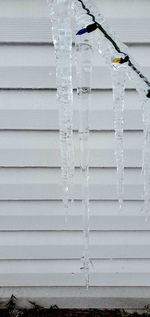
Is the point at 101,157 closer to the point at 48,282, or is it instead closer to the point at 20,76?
the point at 20,76

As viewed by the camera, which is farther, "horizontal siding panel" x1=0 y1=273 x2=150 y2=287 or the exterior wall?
"horizontal siding panel" x1=0 y1=273 x2=150 y2=287

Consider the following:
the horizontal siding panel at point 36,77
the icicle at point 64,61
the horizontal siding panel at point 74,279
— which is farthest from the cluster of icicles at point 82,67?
the horizontal siding panel at point 74,279

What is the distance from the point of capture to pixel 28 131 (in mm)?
2277

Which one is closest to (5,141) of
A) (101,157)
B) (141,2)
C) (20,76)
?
(20,76)

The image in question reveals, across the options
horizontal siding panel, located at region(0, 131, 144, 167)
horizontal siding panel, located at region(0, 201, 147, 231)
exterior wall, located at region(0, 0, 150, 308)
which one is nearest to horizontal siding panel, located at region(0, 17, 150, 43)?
exterior wall, located at region(0, 0, 150, 308)

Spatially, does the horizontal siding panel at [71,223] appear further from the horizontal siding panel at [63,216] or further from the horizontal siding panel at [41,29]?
the horizontal siding panel at [41,29]

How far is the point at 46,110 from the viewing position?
2.19 meters

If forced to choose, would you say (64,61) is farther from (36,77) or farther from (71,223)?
(71,223)

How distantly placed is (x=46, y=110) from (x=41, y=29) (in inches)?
17.3

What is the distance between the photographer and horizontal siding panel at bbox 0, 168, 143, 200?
7.98ft

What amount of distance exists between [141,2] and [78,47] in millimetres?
550

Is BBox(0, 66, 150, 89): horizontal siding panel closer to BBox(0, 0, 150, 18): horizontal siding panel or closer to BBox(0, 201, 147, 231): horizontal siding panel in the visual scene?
BBox(0, 0, 150, 18): horizontal siding panel

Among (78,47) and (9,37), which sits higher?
(9,37)

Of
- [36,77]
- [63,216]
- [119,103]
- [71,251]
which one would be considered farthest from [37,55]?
[71,251]
